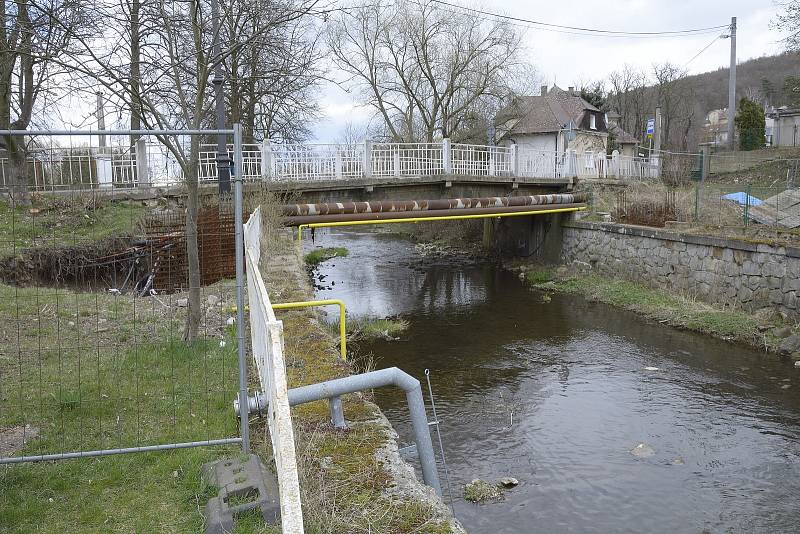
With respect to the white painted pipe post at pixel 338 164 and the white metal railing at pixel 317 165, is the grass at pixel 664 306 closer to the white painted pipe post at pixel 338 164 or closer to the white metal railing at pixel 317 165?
the white metal railing at pixel 317 165

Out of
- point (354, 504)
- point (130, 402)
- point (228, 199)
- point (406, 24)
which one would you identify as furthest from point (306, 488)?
point (406, 24)

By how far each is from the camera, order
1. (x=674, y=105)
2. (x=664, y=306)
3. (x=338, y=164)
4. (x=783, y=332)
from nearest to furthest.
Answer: (x=783, y=332), (x=664, y=306), (x=338, y=164), (x=674, y=105)

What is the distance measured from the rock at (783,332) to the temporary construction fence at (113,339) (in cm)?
1055

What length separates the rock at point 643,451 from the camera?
25.0 feet

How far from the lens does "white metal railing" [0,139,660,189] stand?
25.0 ft

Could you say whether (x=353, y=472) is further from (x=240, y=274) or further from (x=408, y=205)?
(x=408, y=205)

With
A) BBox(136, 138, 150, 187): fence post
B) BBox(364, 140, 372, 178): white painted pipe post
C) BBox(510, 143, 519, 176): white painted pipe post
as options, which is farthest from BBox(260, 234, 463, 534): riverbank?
BBox(510, 143, 519, 176): white painted pipe post

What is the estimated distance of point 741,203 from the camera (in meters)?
19.1

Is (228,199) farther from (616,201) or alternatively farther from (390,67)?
(390,67)

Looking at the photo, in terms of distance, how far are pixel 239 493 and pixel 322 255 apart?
22.7 metres

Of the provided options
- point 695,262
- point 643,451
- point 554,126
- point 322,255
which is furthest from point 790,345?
point 554,126

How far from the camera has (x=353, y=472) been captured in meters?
4.09

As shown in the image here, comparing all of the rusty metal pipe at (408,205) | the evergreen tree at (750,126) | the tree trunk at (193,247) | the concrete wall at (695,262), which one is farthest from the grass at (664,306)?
the evergreen tree at (750,126)

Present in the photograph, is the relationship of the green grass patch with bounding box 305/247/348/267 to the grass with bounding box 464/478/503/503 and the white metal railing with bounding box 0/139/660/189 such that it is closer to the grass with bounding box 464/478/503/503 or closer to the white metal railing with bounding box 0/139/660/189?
the white metal railing with bounding box 0/139/660/189
